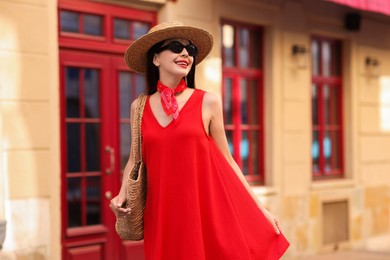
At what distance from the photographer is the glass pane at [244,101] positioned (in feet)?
24.1

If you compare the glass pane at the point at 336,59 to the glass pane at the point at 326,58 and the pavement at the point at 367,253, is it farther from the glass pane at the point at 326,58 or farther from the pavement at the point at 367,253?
the pavement at the point at 367,253

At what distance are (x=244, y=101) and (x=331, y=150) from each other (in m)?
1.86

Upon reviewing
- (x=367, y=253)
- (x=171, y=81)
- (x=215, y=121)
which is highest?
(x=171, y=81)

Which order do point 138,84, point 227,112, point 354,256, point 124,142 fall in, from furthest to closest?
point 354,256 < point 227,112 < point 138,84 < point 124,142

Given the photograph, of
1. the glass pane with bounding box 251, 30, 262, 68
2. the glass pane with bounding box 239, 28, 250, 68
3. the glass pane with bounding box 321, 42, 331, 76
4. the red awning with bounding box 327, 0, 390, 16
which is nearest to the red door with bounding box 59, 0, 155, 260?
the glass pane with bounding box 239, 28, 250, 68

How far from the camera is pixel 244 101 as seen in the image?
741cm

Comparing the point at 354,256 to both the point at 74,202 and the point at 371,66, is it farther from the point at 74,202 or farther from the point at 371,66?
the point at 74,202

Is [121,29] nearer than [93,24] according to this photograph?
No

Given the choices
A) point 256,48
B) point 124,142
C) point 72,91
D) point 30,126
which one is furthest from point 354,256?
point 30,126

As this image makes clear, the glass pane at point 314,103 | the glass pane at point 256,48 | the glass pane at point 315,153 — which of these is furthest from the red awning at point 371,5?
the glass pane at point 315,153

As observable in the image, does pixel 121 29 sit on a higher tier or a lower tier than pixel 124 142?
Result: higher

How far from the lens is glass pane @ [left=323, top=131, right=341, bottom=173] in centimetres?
847

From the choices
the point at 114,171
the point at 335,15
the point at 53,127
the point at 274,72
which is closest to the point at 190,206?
the point at 53,127

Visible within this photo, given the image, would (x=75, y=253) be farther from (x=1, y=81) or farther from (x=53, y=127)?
(x=1, y=81)
